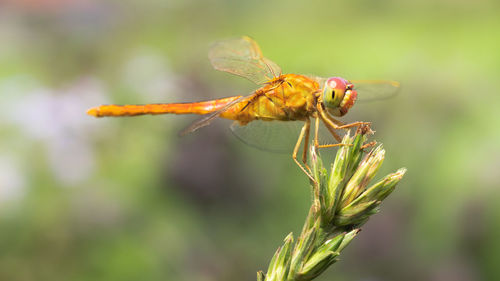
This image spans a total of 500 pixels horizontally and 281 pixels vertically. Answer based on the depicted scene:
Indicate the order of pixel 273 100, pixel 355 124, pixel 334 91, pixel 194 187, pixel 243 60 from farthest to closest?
pixel 194 187 → pixel 243 60 → pixel 273 100 → pixel 334 91 → pixel 355 124

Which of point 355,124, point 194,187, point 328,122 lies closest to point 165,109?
point 328,122

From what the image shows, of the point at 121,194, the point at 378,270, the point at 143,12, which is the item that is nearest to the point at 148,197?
the point at 121,194

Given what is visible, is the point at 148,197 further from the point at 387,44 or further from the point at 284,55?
the point at 387,44

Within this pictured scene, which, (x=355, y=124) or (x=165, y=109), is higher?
(x=165, y=109)

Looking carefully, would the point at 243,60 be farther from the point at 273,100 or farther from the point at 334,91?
the point at 334,91

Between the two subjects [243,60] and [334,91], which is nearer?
[334,91]

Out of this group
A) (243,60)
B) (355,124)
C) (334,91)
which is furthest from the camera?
(243,60)
